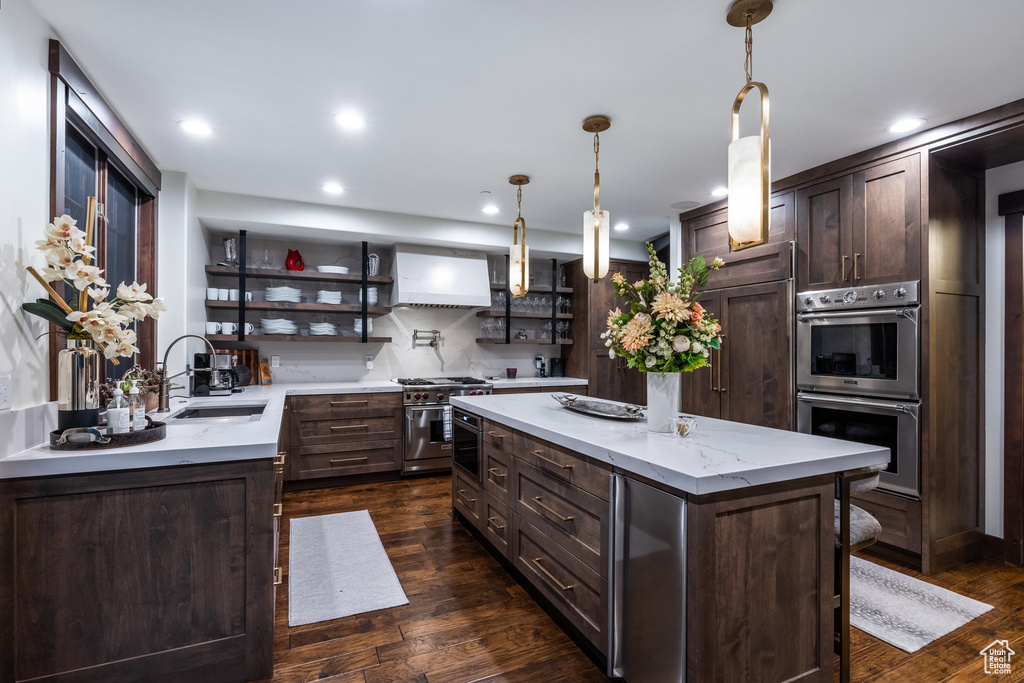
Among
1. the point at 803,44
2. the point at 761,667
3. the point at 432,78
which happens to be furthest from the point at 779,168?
the point at 761,667

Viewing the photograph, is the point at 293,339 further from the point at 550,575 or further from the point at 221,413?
the point at 550,575

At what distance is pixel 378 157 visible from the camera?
11.0ft

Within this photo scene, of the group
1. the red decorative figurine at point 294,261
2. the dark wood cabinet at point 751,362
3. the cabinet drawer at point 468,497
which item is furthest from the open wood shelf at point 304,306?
the dark wood cabinet at point 751,362

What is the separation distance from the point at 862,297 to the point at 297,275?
4.44m

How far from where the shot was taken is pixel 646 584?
1.64m

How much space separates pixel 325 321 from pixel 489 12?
3.82m

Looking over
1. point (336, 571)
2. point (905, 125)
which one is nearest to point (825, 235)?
point (905, 125)

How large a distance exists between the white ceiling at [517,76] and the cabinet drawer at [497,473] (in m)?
1.86

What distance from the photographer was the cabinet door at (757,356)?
3.63 meters

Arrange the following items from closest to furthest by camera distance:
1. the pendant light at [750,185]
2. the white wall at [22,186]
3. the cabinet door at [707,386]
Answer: the pendant light at [750,185] → the white wall at [22,186] → the cabinet door at [707,386]

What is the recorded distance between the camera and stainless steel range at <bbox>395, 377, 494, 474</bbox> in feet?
15.4

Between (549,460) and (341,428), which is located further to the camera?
(341,428)

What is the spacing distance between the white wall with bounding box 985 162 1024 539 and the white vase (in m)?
2.44

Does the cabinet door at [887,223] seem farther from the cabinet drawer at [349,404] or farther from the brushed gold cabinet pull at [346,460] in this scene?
the brushed gold cabinet pull at [346,460]
